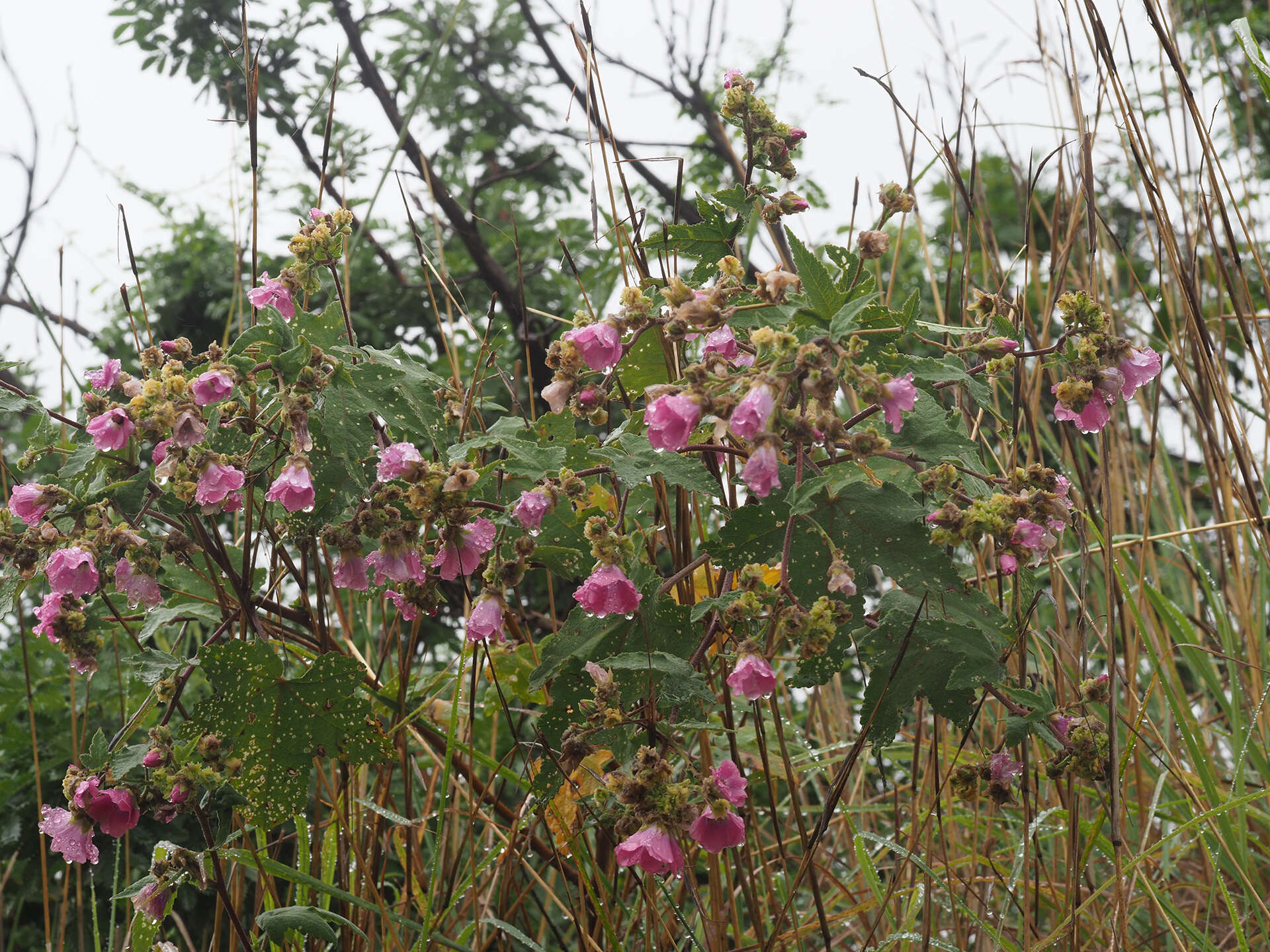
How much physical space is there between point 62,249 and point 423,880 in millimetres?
866

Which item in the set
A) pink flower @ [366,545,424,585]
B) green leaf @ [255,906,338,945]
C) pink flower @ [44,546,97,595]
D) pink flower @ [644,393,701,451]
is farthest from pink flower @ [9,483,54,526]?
pink flower @ [644,393,701,451]

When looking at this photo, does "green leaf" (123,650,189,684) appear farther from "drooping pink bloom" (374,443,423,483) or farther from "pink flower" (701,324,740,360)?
"pink flower" (701,324,740,360)

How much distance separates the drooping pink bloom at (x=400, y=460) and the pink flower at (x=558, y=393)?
0.36ft

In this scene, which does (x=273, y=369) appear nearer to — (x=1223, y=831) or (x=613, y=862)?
(x=613, y=862)

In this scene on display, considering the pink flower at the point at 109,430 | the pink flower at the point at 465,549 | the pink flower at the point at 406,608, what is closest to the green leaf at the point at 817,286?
the pink flower at the point at 465,549

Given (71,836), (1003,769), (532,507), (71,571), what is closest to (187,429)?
(71,571)

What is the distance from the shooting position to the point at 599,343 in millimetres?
773

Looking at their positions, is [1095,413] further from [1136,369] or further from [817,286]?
[817,286]

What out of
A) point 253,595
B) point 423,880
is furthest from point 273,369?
point 423,880

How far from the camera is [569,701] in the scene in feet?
2.70

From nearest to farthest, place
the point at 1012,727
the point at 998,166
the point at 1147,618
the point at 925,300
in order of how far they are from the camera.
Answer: the point at 1012,727
the point at 1147,618
the point at 925,300
the point at 998,166

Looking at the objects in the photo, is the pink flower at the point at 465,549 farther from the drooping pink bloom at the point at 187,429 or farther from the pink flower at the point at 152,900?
the pink flower at the point at 152,900

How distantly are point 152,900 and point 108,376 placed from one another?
0.43 metres

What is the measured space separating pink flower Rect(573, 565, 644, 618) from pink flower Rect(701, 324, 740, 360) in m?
0.19
